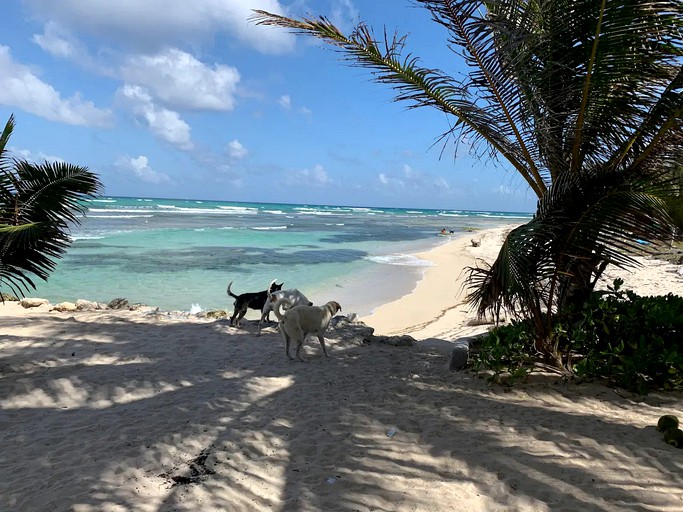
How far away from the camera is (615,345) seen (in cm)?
482

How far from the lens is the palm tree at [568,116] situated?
13.3ft

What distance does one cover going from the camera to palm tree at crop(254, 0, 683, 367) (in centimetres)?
407

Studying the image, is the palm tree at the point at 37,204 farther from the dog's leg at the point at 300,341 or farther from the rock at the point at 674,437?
the rock at the point at 674,437

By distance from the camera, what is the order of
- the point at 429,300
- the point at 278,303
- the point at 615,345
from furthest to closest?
the point at 429,300, the point at 278,303, the point at 615,345

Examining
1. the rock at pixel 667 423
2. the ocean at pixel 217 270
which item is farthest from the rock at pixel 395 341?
the rock at pixel 667 423

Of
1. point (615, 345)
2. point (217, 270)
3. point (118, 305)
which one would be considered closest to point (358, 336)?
point (615, 345)

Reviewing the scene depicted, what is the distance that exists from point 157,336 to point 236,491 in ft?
15.3

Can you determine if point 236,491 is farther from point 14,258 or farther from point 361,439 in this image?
point 14,258

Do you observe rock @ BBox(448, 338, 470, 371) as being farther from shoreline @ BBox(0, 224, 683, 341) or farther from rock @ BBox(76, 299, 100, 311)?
rock @ BBox(76, 299, 100, 311)

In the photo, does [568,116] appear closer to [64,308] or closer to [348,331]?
[348,331]

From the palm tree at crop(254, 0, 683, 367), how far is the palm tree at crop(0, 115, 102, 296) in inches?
126

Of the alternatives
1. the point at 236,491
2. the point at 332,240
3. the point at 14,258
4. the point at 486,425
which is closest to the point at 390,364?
the point at 486,425

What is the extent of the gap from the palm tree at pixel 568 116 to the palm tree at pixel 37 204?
319 centimetres

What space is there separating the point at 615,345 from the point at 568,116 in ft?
8.44
